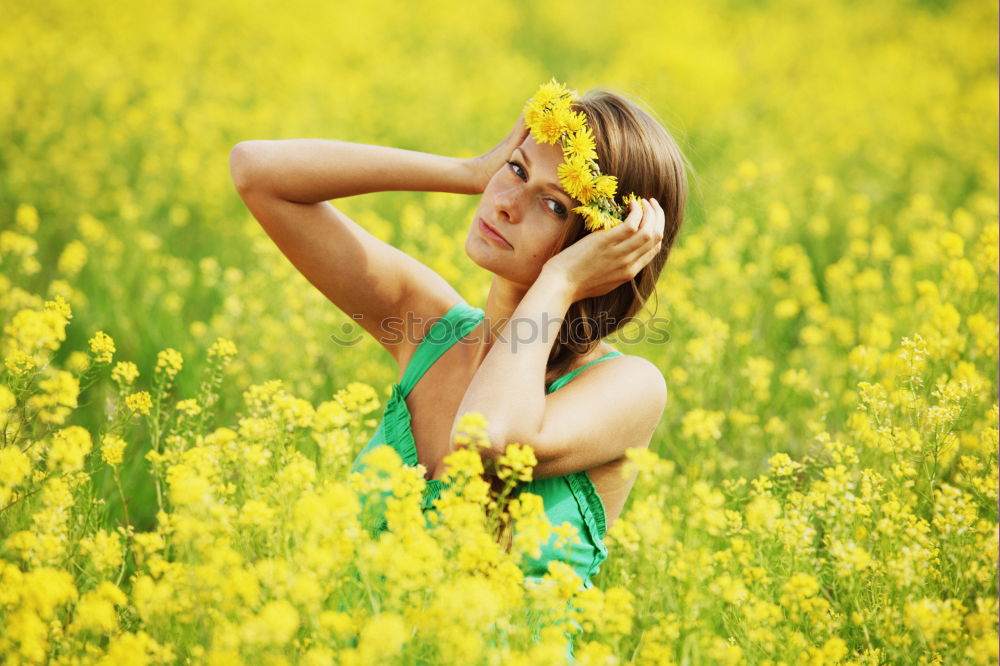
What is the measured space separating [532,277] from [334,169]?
57 centimetres

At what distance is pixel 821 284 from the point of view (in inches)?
216

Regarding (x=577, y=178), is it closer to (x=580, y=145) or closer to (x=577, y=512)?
(x=580, y=145)

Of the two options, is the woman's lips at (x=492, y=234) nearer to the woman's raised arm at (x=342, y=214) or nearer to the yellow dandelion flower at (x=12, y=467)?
the woman's raised arm at (x=342, y=214)

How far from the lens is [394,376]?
3691 millimetres

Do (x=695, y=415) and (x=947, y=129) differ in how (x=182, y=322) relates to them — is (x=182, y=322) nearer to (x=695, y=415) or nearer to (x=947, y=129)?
(x=695, y=415)

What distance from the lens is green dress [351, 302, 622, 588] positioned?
6.94ft

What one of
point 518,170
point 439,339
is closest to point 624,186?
point 518,170

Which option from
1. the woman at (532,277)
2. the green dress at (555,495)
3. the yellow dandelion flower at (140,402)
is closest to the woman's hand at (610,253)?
the woman at (532,277)

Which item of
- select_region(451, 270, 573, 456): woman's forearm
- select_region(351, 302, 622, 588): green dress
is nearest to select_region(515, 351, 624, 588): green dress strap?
select_region(351, 302, 622, 588): green dress

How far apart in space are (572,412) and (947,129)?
23.4 ft

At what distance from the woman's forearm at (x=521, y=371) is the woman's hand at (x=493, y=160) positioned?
1.14ft

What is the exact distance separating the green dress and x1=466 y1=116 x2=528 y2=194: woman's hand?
47 cm

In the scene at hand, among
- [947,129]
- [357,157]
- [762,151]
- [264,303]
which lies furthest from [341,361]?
[947,129]

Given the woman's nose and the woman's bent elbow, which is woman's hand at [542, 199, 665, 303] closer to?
A: the woman's nose
